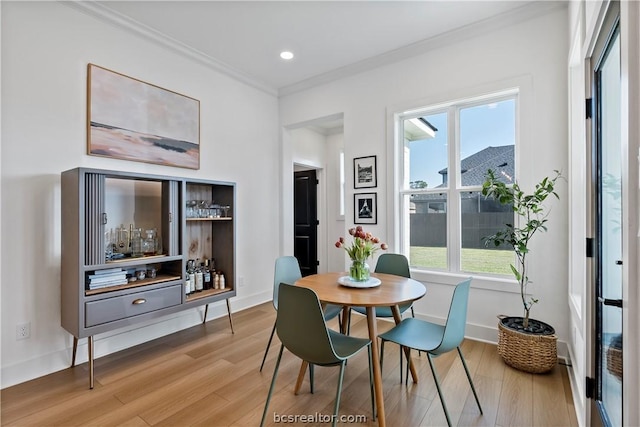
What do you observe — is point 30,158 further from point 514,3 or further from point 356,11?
point 514,3

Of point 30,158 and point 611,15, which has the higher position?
point 611,15

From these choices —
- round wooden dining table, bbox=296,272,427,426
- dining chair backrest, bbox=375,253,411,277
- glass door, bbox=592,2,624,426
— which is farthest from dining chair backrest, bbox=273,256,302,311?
glass door, bbox=592,2,624,426

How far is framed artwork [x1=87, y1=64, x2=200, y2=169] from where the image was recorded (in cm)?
263

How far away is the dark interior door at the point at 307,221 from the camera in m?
5.86

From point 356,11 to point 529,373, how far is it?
129 inches

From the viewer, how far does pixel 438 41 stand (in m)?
3.12

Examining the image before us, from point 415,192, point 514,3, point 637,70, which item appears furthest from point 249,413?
point 514,3

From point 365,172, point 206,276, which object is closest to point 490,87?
point 365,172

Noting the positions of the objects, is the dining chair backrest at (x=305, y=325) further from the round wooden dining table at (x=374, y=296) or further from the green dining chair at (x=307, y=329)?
the round wooden dining table at (x=374, y=296)

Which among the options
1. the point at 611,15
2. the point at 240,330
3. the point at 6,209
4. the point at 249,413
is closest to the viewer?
the point at 611,15

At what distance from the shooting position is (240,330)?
10.6 feet

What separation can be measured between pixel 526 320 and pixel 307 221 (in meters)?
4.02

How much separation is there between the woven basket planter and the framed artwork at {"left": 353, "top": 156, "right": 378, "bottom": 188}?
1985 millimetres

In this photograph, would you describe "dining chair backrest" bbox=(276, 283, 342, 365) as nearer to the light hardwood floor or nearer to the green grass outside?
the light hardwood floor
